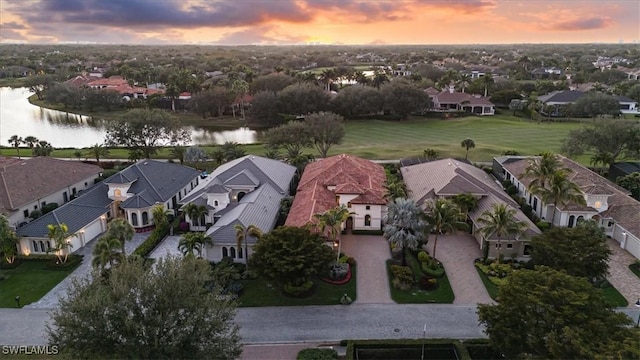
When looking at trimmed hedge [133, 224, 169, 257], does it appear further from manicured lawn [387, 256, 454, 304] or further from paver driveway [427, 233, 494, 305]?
paver driveway [427, 233, 494, 305]

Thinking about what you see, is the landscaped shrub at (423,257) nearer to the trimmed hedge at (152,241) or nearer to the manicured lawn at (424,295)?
the manicured lawn at (424,295)

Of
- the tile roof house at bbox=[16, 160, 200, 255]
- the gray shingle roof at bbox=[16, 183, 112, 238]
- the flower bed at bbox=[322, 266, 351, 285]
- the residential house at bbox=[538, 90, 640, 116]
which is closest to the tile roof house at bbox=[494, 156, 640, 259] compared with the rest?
the flower bed at bbox=[322, 266, 351, 285]

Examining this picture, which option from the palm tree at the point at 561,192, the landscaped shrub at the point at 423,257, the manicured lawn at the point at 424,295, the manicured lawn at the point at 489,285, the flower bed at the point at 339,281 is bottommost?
the manicured lawn at the point at 424,295

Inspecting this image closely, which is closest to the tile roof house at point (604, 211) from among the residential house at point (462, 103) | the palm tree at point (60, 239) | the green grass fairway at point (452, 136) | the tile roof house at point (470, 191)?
the tile roof house at point (470, 191)

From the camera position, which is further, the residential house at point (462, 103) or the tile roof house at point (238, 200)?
the residential house at point (462, 103)

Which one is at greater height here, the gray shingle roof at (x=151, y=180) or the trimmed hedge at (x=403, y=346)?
the gray shingle roof at (x=151, y=180)

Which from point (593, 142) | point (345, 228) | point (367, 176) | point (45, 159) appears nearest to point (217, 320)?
point (345, 228)
